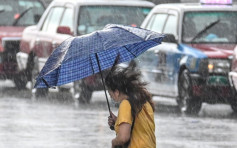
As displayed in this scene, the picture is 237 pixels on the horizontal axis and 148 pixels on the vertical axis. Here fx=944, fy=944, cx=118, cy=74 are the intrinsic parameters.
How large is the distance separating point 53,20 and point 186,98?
4.42 m

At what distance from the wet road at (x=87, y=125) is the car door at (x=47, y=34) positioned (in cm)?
88

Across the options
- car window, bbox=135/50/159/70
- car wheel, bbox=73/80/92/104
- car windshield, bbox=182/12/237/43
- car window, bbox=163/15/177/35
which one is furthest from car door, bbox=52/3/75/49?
car windshield, bbox=182/12/237/43

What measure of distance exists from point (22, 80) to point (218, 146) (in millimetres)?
9180

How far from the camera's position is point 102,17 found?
656 inches

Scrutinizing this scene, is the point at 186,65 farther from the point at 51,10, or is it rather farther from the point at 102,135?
the point at 51,10

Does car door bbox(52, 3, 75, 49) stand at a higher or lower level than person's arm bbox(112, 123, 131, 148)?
lower

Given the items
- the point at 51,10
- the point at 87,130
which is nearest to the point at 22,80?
the point at 51,10

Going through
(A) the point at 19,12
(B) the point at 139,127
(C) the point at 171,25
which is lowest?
(A) the point at 19,12

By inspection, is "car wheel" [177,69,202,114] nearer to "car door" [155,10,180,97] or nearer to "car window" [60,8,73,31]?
"car door" [155,10,180,97]

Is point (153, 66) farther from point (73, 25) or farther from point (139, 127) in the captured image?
point (139, 127)

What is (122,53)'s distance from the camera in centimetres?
680

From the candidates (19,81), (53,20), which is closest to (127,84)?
(53,20)

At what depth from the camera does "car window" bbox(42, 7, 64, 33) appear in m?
17.5

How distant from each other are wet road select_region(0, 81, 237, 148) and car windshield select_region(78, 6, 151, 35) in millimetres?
1325
